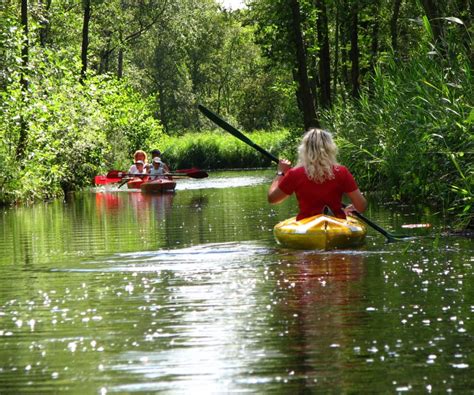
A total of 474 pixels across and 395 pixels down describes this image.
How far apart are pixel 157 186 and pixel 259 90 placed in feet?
170

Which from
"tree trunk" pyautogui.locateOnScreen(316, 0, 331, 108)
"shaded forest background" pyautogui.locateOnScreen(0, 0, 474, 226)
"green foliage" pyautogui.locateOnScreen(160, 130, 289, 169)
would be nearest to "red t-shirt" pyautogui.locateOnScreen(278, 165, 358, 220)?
"shaded forest background" pyautogui.locateOnScreen(0, 0, 474, 226)

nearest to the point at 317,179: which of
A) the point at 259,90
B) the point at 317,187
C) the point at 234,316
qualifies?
the point at 317,187

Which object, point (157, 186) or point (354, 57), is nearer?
point (157, 186)

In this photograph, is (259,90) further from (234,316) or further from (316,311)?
(234,316)

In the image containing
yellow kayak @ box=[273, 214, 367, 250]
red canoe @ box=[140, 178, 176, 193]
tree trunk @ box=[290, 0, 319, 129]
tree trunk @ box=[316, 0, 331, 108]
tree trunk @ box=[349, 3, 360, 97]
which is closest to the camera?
yellow kayak @ box=[273, 214, 367, 250]

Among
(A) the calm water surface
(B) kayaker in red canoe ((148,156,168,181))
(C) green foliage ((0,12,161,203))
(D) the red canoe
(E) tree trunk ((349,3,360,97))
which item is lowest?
(A) the calm water surface

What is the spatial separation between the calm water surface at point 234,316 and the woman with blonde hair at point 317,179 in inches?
24.5

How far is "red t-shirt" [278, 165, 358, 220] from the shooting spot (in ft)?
40.7

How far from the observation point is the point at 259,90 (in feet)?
271

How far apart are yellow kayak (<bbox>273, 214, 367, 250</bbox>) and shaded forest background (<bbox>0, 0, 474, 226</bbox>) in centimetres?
118

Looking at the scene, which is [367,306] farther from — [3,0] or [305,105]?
[305,105]

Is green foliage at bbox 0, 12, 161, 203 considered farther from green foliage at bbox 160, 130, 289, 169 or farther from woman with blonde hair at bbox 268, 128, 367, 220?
woman with blonde hair at bbox 268, 128, 367, 220

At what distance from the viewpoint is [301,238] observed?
12555 mm

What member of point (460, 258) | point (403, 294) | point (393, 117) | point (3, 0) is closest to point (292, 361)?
point (403, 294)
